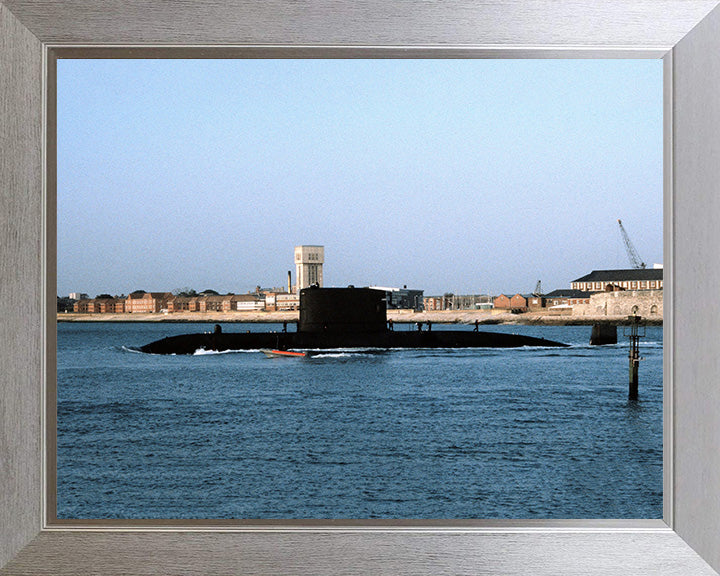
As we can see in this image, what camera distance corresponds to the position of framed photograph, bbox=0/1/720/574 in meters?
1.86

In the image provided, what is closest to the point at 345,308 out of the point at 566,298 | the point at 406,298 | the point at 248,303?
the point at 248,303

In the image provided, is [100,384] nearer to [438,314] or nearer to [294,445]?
[294,445]

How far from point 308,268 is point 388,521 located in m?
19.7

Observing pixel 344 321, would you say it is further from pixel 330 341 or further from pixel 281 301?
pixel 281 301

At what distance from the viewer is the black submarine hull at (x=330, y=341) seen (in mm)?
18641

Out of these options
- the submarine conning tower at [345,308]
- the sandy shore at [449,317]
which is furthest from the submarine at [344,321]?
the sandy shore at [449,317]

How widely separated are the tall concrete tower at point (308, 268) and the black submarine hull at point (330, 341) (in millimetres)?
1271

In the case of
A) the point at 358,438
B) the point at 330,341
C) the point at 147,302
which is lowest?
the point at 358,438

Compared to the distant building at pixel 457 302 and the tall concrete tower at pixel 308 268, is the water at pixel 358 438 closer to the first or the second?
the tall concrete tower at pixel 308 268

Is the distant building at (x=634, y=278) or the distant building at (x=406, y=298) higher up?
the distant building at (x=634, y=278)

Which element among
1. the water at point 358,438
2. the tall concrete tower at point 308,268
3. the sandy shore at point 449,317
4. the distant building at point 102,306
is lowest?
the water at point 358,438

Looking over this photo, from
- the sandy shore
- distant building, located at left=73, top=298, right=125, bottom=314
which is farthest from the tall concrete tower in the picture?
distant building, located at left=73, top=298, right=125, bottom=314

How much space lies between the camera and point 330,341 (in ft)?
61.1

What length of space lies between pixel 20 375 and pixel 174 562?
0.58m
